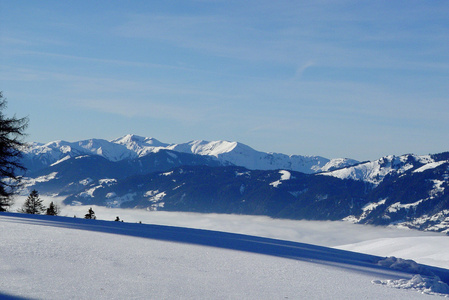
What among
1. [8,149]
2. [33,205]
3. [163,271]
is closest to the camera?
[163,271]

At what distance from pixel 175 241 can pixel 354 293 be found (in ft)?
26.0

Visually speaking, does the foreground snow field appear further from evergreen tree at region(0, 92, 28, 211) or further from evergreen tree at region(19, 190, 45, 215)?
evergreen tree at region(19, 190, 45, 215)

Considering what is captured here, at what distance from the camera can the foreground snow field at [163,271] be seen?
10.6 m

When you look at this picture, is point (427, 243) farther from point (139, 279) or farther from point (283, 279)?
point (139, 279)

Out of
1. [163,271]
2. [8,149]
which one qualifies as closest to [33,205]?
[8,149]

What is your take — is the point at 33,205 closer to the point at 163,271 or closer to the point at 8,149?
the point at 8,149

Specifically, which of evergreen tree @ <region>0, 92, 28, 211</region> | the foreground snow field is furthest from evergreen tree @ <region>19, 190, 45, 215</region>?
the foreground snow field

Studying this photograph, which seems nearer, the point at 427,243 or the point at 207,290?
the point at 207,290

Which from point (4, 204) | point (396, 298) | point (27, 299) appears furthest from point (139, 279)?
point (4, 204)

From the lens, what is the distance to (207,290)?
36.9ft

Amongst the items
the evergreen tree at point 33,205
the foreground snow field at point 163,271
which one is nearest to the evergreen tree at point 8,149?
the foreground snow field at point 163,271

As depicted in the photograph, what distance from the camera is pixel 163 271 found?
12.6 metres

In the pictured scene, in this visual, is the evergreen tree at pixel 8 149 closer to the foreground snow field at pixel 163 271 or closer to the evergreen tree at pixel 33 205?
the foreground snow field at pixel 163 271

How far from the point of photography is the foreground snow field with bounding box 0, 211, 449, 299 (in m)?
10.6
